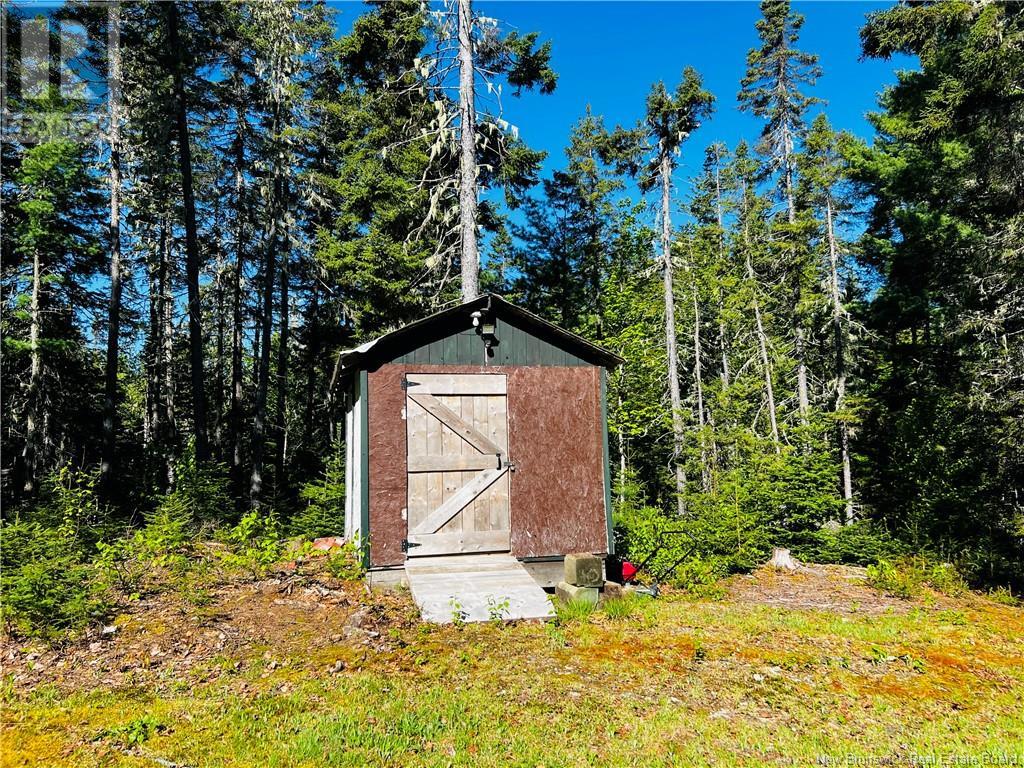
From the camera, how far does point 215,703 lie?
4.93m

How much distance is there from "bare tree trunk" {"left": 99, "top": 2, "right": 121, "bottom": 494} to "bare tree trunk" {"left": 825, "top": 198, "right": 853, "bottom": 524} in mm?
19036

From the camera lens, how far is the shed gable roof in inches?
348

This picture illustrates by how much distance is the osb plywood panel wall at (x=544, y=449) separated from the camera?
8852 millimetres

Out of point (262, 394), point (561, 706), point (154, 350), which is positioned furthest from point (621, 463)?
point (154, 350)

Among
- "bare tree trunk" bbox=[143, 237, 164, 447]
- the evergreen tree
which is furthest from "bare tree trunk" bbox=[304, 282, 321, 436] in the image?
the evergreen tree

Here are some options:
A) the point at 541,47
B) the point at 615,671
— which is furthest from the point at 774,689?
the point at 541,47

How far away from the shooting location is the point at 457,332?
934 cm

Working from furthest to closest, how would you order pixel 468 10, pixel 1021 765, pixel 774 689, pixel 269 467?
pixel 269 467 < pixel 468 10 < pixel 774 689 < pixel 1021 765

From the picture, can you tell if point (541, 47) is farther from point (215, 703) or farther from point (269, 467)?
point (269, 467)

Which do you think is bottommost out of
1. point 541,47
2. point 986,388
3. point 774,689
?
point 774,689

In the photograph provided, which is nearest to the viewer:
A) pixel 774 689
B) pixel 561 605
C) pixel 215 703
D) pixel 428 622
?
pixel 215 703

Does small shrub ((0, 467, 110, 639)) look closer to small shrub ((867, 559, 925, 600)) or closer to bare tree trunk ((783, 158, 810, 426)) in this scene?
small shrub ((867, 559, 925, 600))

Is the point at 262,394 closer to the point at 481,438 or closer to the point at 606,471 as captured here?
the point at 481,438

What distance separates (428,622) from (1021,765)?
17.2 feet
